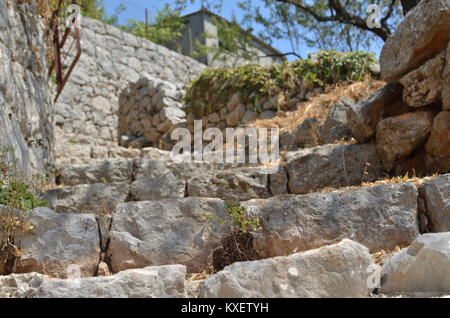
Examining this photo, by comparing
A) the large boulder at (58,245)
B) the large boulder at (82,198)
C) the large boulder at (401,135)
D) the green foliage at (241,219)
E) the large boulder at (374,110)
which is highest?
the large boulder at (374,110)

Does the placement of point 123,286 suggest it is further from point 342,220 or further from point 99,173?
point 99,173

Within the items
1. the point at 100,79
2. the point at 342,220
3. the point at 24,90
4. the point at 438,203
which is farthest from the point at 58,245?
→ the point at 100,79

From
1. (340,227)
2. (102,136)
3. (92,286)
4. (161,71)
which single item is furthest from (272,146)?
(161,71)

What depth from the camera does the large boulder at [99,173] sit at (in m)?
3.88

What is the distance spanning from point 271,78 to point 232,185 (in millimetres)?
4570

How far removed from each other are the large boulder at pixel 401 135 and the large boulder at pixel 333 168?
0.12m

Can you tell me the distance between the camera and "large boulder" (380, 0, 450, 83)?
297 centimetres

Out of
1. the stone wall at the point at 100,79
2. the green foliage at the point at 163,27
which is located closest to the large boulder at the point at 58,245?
the stone wall at the point at 100,79

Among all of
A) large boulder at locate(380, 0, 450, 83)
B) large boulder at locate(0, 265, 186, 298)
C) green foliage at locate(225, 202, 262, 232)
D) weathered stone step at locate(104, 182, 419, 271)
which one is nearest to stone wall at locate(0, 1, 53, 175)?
weathered stone step at locate(104, 182, 419, 271)

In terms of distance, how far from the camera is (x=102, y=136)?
9414 millimetres

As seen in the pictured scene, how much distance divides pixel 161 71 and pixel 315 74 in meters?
5.53

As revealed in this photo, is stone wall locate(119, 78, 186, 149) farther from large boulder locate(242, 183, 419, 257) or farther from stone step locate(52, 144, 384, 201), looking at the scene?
large boulder locate(242, 183, 419, 257)

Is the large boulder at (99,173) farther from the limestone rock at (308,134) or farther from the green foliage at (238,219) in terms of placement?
the limestone rock at (308,134)

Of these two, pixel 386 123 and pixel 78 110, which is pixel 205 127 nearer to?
pixel 78 110
